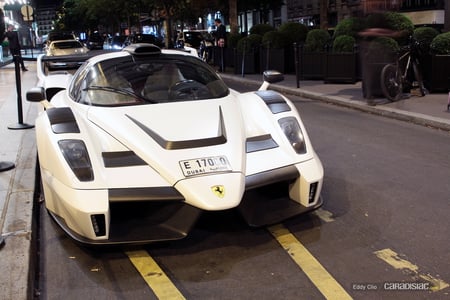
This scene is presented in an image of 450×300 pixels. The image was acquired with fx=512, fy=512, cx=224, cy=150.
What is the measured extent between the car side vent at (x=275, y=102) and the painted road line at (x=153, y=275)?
1733 millimetres

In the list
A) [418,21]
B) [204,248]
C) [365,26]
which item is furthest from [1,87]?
[418,21]

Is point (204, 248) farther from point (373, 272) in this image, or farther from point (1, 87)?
point (1, 87)

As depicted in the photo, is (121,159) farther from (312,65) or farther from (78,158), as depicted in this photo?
(312,65)

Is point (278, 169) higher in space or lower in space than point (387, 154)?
higher

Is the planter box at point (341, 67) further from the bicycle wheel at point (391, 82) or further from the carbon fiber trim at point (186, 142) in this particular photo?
the carbon fiber trim at point (186, 142)

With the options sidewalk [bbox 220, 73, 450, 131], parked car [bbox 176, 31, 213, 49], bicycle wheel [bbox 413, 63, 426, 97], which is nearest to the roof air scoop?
sidewalk [bbox 220, 73, 450, 131]

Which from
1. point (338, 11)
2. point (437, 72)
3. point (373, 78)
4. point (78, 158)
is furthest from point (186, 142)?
point (338, 11)

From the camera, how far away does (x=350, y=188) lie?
5.41m

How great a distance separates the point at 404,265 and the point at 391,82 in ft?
25.4

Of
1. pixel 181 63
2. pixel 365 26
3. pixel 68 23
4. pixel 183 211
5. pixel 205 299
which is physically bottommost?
pixel 205 299

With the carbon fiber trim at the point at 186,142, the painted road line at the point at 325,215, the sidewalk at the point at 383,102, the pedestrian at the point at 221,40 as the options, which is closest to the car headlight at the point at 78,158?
the carbon fiber trim at the point at 186,142

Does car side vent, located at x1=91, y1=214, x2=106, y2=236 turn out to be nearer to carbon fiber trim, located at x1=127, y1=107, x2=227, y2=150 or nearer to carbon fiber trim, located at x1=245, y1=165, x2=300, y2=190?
carbon fiber trim, located at x1=127, y1=107, x2=227, y2=150

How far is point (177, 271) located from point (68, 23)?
7866 cm

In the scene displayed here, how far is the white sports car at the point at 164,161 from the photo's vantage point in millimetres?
3602
